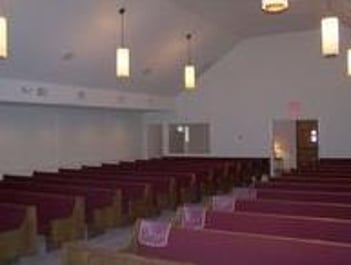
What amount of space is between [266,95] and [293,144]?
11.6 feet

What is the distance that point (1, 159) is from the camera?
8625 mm

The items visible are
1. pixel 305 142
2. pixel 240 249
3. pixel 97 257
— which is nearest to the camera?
pixel 97 257

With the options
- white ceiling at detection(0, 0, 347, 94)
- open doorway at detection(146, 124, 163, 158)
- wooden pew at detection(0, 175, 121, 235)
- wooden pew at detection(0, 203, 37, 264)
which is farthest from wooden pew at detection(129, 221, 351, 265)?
open doorway at detection(146, 124, 163, 158)

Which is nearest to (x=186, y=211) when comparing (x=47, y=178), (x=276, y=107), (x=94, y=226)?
(x=94, y=226)

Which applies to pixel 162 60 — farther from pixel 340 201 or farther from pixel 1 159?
pixel 340 201

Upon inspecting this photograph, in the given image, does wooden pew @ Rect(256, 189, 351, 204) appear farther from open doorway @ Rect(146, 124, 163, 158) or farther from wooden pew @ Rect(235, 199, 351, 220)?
open doorway @ Rect(146, 124, 163, 158)

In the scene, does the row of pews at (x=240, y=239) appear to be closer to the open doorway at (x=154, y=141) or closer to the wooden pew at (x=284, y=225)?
the wooden pew at (x=284, y=225)

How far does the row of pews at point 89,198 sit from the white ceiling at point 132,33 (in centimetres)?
186

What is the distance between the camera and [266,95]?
12047 mm

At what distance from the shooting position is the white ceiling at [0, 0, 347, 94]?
7016 millimetres

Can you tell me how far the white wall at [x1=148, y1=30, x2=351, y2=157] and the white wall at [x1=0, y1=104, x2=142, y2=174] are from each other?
1442 millimetres

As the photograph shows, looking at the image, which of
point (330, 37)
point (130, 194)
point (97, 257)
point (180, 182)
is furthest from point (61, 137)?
point (97, 257)

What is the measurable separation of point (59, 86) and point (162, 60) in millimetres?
2519

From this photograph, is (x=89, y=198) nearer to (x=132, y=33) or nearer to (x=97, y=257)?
(x=132, y=33)
